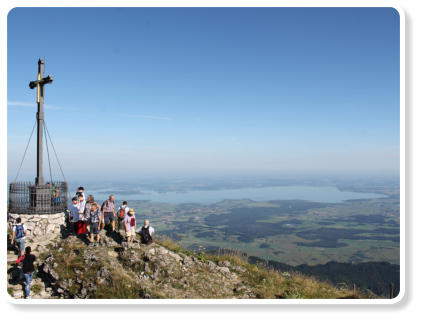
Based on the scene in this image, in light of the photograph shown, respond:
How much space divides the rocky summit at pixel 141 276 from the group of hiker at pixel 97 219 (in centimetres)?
37

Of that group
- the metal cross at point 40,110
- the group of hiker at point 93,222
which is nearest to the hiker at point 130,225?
the group of hiker at point 93,222

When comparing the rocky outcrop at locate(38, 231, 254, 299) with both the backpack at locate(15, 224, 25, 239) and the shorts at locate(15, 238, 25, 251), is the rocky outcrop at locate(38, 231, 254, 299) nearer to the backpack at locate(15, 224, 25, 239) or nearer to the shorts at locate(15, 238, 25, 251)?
the shorts at locate(15, 238, 25, 251)

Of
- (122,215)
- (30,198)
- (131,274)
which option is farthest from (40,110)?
(131,274)

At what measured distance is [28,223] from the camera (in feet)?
39.7

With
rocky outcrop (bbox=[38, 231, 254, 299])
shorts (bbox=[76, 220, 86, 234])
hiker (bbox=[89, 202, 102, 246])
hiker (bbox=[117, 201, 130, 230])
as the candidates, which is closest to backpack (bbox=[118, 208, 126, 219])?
hiker (bbox=[117, 201, 130, 230])

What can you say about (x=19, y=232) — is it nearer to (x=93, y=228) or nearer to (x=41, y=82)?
(x=93, y=228)

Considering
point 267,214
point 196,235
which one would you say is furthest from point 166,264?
point 267,214

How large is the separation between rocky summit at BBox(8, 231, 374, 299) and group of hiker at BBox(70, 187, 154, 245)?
37 centimetres

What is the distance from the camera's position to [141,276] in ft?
34.0

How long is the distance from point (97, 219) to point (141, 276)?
3.27m

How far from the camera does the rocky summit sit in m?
9.56
